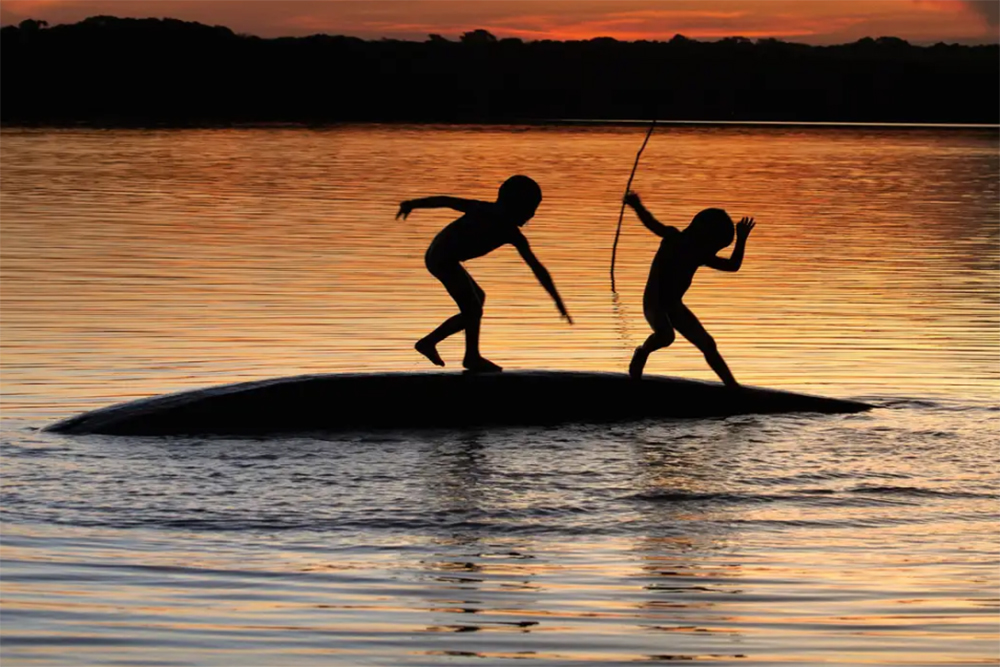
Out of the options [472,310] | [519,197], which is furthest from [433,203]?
[472,310]

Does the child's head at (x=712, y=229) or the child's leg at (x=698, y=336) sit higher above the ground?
the child's head at (x=712, y=229)

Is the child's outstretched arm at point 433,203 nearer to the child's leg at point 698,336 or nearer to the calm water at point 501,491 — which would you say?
the calm water at point 501,491

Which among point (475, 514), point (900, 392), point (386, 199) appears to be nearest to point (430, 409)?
point (475, 514)

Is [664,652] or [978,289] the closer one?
[664,652]

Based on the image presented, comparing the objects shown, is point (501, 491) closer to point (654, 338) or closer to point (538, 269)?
point (538, 269)

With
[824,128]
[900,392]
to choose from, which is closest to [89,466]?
[900,392]

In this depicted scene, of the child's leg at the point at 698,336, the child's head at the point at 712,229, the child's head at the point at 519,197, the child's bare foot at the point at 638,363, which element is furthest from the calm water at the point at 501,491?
the child's head at the point at 519,197

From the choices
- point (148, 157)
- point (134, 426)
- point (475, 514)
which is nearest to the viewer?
point (475, 514)

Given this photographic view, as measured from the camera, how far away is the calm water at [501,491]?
852 centimetres

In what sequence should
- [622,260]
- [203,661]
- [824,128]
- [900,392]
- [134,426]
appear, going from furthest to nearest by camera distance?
1. [824,128]
2. [622,260]
3. [900,392]
4. [134,426]
5. [203,661]

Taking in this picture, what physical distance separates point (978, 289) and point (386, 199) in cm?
2282

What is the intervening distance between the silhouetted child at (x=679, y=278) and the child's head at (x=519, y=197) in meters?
0.87

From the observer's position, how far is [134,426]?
13078 millimetres

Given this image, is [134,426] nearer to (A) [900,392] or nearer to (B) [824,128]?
(A) [900,392]
